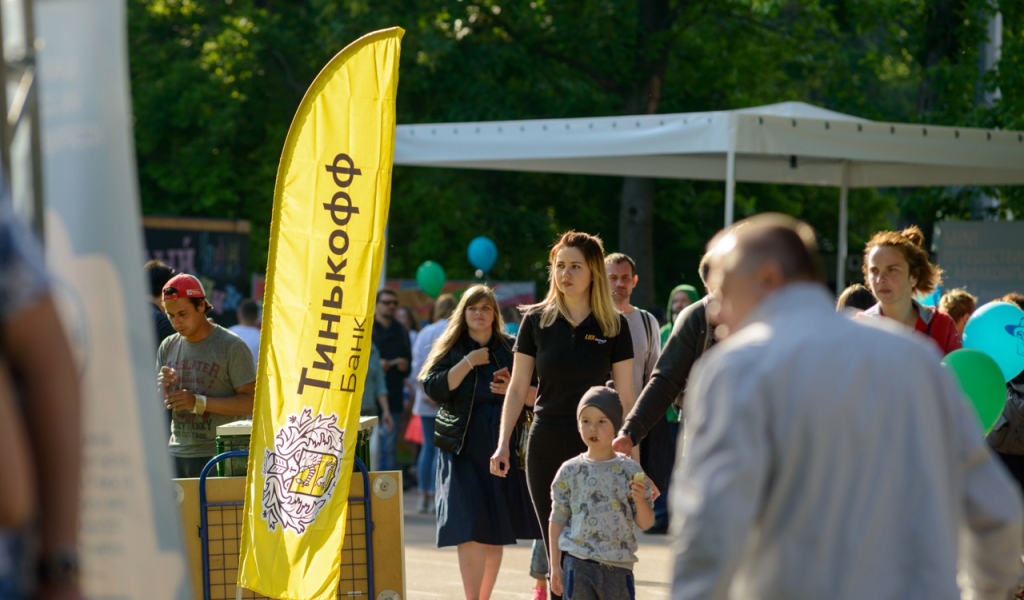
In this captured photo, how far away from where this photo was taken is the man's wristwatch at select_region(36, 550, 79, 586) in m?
2.09

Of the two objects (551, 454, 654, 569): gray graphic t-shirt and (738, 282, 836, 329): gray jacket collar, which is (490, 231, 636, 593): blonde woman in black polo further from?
(738, 282, 836, 329): gray jacket collar

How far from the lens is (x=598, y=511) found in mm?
5055

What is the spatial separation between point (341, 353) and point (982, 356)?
2858 mm

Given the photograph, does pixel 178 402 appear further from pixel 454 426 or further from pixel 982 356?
pixel 982 356

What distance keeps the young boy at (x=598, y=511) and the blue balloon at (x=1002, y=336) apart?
2.50 m

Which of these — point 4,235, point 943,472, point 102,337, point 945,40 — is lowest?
point 943,472

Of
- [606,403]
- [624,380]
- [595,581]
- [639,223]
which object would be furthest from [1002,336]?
[639,223]

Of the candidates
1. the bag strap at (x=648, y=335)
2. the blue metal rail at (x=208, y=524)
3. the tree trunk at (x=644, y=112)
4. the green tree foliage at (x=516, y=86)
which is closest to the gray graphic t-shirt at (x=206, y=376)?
Result: the blue metal rail at (x=208, y=524)

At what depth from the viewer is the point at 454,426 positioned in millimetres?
6734

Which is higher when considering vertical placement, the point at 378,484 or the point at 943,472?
the point at 943,472

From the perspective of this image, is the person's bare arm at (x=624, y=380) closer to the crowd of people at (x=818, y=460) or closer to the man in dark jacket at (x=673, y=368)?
the man in dark jacket at (x=673, y=368)

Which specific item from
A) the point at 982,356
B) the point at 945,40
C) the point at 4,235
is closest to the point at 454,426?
the point at 982,356

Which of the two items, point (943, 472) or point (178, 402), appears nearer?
point (943, 472)

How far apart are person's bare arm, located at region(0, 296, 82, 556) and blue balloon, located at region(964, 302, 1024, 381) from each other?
18.0 feet
